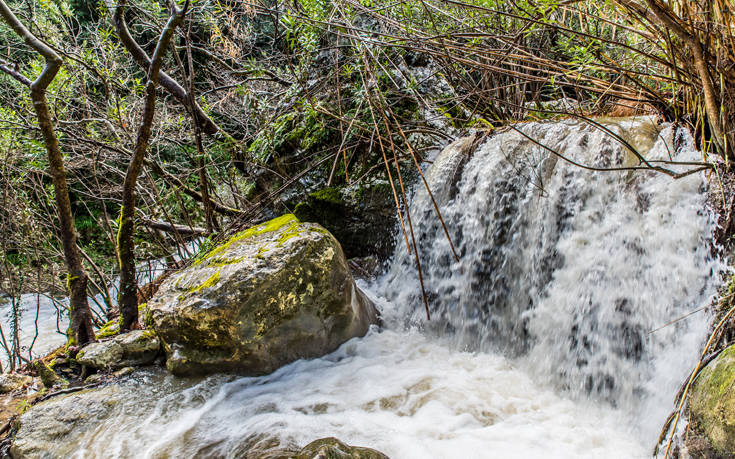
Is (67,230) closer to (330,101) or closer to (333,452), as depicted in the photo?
(333,452)

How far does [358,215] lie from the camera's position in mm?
4547

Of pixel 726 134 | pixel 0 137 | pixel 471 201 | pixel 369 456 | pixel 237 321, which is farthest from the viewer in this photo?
pixel 0 137

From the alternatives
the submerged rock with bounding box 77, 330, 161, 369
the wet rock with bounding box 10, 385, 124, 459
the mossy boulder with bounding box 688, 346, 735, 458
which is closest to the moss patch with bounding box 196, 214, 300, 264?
the submerged rock with bounding box 77, 330, 161, 369

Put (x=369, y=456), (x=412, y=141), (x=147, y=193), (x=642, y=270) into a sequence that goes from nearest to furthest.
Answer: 1. (x=369, y=456)
2. (x=642, y=270)
3. (x=412, y=141)
4. (x=147, y=193)

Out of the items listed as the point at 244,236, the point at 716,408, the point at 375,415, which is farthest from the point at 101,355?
the point at 716,408

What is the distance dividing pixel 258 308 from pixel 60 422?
134cm

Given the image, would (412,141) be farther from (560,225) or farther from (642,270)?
(642,270)

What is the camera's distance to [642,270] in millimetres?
2406

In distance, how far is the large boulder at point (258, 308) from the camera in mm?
2875

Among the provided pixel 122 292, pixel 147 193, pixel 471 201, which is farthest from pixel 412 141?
pixel 147 193

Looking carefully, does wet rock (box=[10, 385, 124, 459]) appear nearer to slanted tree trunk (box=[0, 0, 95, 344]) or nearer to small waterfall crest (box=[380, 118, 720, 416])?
slanted tree trunk (box=[0, 0, 95, 344])

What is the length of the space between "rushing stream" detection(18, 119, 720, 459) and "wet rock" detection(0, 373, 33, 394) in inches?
35.2

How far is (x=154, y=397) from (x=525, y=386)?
8.40 ft

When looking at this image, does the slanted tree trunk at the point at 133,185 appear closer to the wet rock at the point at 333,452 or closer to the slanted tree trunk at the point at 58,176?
the slanted tree trunk at the point at 58,176
